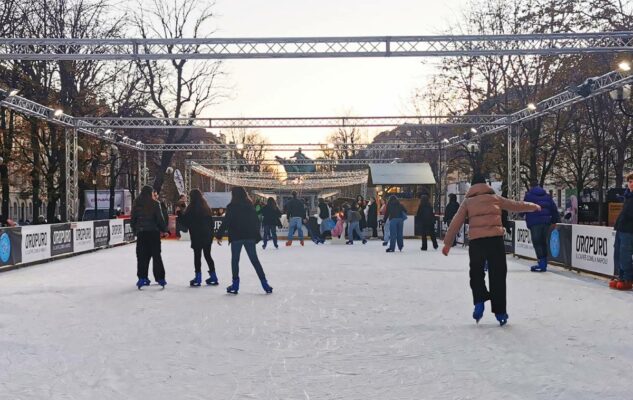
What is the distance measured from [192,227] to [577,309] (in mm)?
5909

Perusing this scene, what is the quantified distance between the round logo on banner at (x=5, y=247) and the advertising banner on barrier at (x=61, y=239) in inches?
119

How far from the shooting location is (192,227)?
468 inches

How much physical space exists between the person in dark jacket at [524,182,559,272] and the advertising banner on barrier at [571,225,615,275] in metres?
0.57

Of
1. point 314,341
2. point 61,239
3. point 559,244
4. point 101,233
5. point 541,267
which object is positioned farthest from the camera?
point 101,233

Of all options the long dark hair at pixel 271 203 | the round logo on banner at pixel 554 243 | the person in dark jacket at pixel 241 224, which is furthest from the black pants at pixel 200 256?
the long dark hair at pixel 271 203

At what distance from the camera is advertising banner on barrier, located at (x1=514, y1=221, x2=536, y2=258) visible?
58.9 ft

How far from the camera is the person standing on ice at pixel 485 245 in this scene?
26.3 ft

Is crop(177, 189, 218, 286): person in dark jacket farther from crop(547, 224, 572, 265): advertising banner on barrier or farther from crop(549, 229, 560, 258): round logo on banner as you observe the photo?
crop(549, 229, 560, 258): round logo on banner

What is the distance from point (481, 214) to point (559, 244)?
329 inches

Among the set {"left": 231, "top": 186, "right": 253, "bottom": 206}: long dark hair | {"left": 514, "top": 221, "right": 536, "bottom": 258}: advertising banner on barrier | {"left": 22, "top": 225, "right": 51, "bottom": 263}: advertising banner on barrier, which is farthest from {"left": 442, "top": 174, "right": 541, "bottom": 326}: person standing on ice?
{"left": 22, "top": 225, "right": 51, "bottom": 263}: advertising banner on barrier

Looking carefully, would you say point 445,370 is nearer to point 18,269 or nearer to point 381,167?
point 18,269

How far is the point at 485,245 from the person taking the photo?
805cm

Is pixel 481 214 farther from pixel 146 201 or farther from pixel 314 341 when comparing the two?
pixel 146 201

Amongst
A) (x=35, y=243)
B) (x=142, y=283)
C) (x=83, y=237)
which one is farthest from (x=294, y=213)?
(x=142, y=283)
